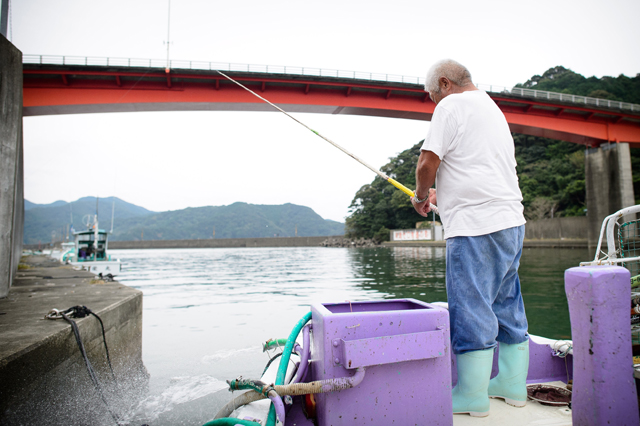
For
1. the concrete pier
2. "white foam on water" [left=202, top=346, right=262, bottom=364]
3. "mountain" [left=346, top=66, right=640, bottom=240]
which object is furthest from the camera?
"mountain" [left=346, top=66, right=640, bottom=240]

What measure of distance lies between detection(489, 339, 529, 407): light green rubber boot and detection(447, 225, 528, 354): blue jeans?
9.8 inches

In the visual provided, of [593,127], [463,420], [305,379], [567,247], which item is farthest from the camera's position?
[567,247]

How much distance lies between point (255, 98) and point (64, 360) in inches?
515

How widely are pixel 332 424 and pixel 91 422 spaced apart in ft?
8.61

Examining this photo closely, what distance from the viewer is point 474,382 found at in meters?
1.74

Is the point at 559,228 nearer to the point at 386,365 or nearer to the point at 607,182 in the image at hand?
the point at 607,182

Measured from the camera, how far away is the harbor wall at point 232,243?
67.8 metres

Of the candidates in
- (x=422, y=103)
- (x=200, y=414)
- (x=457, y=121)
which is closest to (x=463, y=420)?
(x=457, y=121)

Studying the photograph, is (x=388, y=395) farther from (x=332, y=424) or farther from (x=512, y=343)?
(x=512, y=343)

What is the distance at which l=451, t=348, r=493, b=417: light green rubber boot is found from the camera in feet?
5.62

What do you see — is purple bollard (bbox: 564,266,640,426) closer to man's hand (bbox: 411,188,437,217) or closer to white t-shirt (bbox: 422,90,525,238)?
white t-shirt (bbox: 422,90,525,238)

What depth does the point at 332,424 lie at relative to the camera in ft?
4.95

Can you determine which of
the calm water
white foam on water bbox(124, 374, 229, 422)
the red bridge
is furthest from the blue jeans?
the red bridge

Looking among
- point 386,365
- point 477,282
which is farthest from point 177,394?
point 477,282
